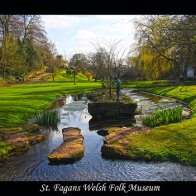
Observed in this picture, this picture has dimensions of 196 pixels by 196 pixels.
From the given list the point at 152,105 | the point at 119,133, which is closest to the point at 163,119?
the point at 119,133

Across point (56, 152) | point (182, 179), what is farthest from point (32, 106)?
point (182, 179)

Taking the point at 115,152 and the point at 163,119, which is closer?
the point at 115,152

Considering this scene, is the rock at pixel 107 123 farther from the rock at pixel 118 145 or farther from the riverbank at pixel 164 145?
the riverbank at pixel 164 145

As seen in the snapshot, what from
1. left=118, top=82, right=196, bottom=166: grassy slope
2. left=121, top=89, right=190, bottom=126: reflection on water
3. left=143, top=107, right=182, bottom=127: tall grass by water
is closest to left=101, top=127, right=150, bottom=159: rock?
left=118, top=82, right=196, bottom=166: grassy slope

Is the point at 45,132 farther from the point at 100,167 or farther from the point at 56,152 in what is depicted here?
the point at 100,167

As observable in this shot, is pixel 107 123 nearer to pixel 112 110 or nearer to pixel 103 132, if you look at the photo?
pixel 112 110

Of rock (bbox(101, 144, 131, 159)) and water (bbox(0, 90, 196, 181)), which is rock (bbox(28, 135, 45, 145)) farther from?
rock (bbox(101, 144, 131, 159))

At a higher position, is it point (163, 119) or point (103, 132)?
point (163, 119)

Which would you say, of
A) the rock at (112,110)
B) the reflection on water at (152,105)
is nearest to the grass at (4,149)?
the reflection on water at (152,105)

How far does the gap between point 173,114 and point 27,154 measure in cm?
784

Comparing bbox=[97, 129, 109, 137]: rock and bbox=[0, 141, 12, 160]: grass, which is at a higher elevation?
bbox=[0, 141, 12, 160]: grass

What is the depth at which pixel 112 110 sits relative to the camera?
18703mm

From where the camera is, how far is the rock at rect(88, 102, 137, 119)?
737 inches
